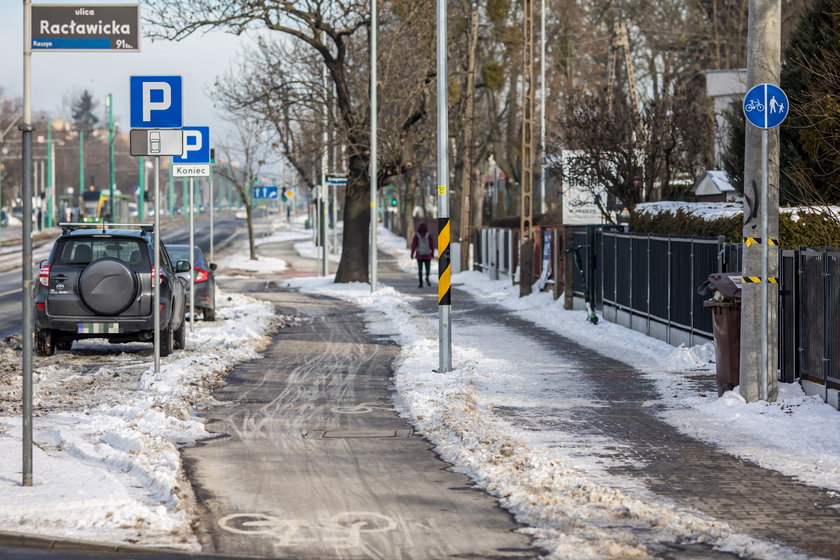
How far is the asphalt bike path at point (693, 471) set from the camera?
7.38 metres

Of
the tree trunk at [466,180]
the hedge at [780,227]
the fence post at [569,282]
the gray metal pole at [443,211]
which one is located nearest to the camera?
the hedge at [780,227]

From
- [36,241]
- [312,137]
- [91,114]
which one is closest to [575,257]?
[312,137]

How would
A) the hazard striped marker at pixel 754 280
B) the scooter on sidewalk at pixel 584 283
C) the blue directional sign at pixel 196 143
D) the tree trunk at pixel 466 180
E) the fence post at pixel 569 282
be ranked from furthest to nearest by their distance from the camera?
the tree trunk at pixel 466 180, the fence post at pixel 569 282, the scooter on sidewalk at pixel 584 283, the blue directional sign at pixel 196 143, the hazard striped marker at pixel 754 280

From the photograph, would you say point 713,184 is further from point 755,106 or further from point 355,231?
point 755,106

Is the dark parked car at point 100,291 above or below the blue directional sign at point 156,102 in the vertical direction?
below

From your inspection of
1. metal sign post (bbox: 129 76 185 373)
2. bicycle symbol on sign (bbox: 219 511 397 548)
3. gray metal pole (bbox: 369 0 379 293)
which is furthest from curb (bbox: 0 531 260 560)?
gray metal pole (bbox: 369 0 379 293)

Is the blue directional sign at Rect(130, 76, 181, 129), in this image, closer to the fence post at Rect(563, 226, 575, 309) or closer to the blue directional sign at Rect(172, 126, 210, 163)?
the blue directional sign at Rect(172, 126, 210, 163)

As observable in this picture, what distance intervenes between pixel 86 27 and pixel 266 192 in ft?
137

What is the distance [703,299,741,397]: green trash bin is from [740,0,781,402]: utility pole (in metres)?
0.48

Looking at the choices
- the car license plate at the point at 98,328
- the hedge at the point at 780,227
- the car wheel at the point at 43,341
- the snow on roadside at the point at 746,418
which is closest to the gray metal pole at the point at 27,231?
the snow on roadside at the point at 746,418

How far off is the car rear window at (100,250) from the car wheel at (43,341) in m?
0.90

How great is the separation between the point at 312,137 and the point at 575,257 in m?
17.9

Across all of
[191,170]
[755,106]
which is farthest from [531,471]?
[191,170]

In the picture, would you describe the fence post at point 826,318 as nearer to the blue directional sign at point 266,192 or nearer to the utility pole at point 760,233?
the utility pole at point 760,233
